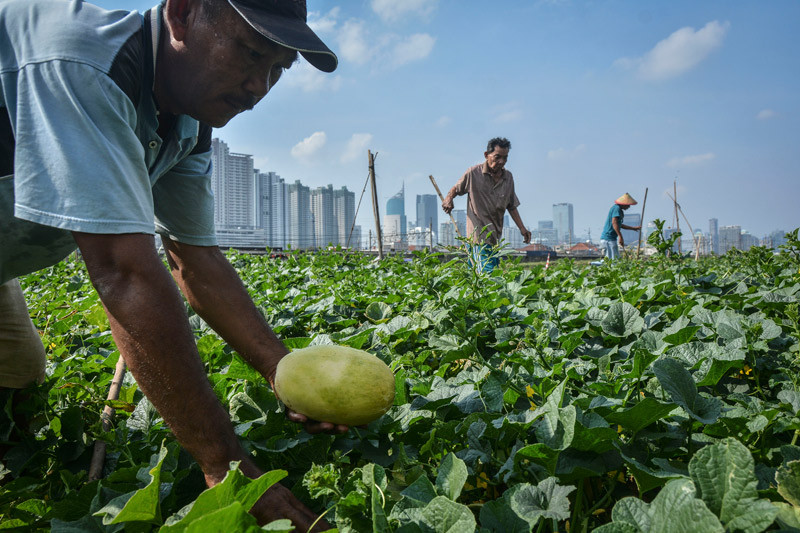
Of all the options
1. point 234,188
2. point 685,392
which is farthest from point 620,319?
point 234,188

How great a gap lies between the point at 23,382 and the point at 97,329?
1.76 m

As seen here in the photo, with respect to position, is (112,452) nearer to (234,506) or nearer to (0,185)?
(0,185)

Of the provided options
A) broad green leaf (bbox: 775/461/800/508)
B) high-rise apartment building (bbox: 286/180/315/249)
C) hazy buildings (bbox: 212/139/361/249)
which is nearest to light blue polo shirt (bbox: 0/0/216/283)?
broad green leaf (bbox: 775/461/800/508)

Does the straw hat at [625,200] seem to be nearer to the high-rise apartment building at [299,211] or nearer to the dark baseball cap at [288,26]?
the dark baseball cap at [288,26]

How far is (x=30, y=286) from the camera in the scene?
670 cm

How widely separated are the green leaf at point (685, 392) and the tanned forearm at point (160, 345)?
1.04 meters

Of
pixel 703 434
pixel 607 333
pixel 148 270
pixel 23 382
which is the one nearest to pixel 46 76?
pixel 148 270

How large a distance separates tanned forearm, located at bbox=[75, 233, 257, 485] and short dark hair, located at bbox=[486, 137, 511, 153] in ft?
20.6

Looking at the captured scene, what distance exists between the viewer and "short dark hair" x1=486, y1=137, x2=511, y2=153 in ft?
23.4

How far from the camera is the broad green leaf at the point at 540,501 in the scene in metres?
1.04

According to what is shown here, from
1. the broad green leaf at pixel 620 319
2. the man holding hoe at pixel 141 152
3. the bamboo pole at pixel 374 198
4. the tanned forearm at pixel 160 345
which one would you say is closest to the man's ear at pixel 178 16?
the man holding hoe at pixel 141 152

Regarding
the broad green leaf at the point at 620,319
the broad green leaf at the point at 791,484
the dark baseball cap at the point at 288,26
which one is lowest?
the broad green leaf at the point at 791,484

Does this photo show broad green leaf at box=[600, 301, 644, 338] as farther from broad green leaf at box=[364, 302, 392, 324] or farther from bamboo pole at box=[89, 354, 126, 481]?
bamboo pole at box=[89, 354, 126, 481]

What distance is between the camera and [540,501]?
111cm
